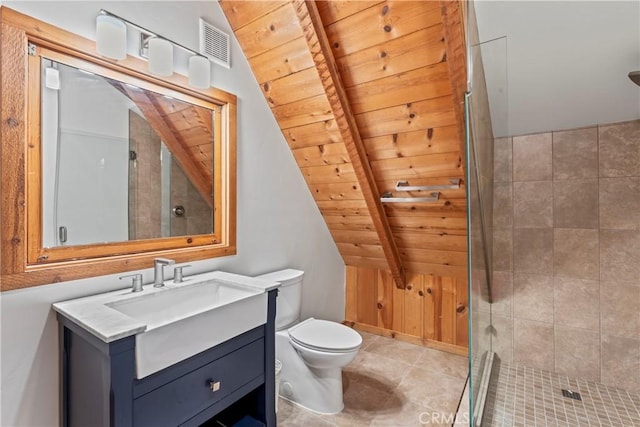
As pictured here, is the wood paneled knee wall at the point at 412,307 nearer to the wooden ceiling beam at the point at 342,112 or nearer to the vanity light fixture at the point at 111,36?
the wooden ceiling beam at the point at 342,112

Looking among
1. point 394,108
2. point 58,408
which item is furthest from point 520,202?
point 58,408

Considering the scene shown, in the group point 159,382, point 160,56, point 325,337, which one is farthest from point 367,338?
point 160,56

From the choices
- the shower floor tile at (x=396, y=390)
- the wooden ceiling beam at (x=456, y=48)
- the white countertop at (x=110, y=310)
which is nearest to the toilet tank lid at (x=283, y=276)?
the white countertop at (x=110, y=310)

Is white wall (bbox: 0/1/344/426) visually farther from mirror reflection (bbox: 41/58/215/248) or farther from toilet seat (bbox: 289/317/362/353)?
toilet seat (bbox: 289/317/362/353)

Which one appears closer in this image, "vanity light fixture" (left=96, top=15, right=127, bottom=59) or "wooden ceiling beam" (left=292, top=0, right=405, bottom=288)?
"vanity light fixture" (left=96, top=15, right=127, bottom=59)

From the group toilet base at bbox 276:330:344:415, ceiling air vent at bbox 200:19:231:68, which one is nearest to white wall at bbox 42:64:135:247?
ceiling air vent at bbox 200:19:231:68

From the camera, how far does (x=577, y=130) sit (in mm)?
2152

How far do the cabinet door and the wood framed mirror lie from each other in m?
0.60

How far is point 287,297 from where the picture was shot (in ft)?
6.81

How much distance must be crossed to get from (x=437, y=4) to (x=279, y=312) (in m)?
1.82

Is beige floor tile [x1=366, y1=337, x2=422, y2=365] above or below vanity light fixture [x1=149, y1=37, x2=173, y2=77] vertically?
below

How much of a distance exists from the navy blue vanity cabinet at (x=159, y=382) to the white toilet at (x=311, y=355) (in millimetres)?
352

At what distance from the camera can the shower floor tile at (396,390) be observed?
5.97ft

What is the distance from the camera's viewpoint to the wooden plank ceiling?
1615 millimetres
